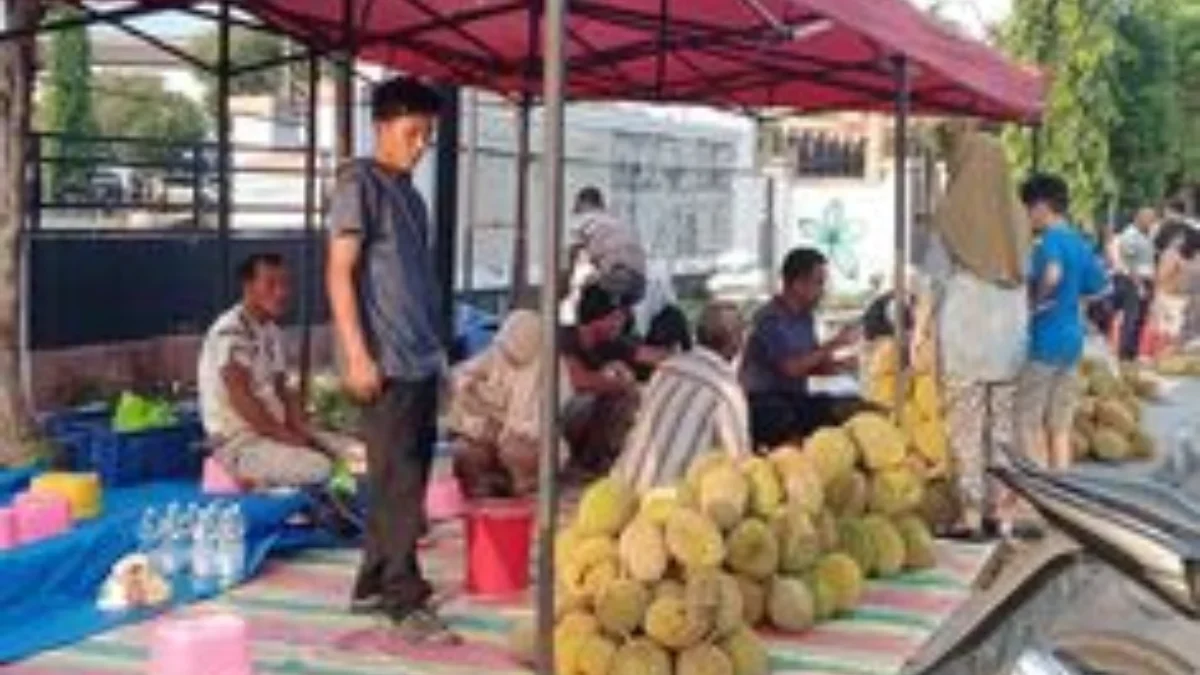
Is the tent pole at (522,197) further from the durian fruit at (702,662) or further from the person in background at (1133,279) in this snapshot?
the person in background at (1133,279)

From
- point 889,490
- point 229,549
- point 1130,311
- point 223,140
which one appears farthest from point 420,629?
point 1130,311

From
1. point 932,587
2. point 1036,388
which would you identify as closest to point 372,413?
point 932,587

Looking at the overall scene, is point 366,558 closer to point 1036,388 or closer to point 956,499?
point 956,499

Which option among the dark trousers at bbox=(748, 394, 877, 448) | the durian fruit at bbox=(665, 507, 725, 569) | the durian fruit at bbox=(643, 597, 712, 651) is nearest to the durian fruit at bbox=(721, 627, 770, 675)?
the durian fruit at bbox=(643, 597, 712, 651)

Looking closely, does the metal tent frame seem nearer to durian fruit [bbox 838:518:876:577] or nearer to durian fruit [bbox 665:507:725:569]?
durian fruit [bbox 665:507:725:569]

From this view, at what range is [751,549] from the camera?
20.7 feet

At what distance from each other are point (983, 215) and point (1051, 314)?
1191mm

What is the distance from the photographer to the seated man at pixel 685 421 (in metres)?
6.82

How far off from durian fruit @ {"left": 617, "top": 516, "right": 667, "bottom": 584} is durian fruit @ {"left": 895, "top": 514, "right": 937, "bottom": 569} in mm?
1966

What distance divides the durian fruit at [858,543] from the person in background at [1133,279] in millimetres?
11453

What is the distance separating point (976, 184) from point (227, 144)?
375cm

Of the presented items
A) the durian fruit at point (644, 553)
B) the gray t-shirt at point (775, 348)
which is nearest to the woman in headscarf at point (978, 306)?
the gray t-shirt at point (775, 348)

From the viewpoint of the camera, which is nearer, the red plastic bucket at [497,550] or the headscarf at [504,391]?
the red plastic bucket at [497,550]

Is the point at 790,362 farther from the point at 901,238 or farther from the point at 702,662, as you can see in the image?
the point at 702,662
